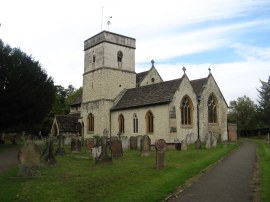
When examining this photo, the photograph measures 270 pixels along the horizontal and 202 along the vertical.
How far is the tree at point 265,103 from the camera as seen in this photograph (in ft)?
201

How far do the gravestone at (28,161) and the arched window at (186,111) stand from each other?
23.7 meters

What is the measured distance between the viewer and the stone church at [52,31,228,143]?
121 feet

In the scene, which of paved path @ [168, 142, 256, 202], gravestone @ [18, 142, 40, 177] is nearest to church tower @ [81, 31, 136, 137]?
gravestone @ [18, 142, 40, 177]

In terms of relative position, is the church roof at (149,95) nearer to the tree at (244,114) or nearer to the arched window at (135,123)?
the arched window at (135,123)

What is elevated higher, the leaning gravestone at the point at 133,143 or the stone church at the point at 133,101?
the stone church at the point at 133,101

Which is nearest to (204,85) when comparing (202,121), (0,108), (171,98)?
(202,121)

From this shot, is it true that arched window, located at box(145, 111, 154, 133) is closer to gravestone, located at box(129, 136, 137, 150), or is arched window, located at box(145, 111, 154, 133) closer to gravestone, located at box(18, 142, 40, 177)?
gravestone, located at box(129, 136, 137, 150)

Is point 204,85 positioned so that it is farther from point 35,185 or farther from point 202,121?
point 35,185

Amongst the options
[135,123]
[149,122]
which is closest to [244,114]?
[135,123]

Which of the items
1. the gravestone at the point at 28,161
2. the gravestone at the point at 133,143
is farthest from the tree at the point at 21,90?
the gravestone at the point at 28,161

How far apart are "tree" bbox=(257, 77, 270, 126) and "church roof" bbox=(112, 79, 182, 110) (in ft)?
94.9

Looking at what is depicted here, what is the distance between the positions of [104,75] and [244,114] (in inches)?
1461

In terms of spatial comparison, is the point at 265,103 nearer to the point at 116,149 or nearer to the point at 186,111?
the point at 186,111

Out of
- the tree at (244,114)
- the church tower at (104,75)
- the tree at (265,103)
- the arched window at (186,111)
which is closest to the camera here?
the arched window at (186,111)
